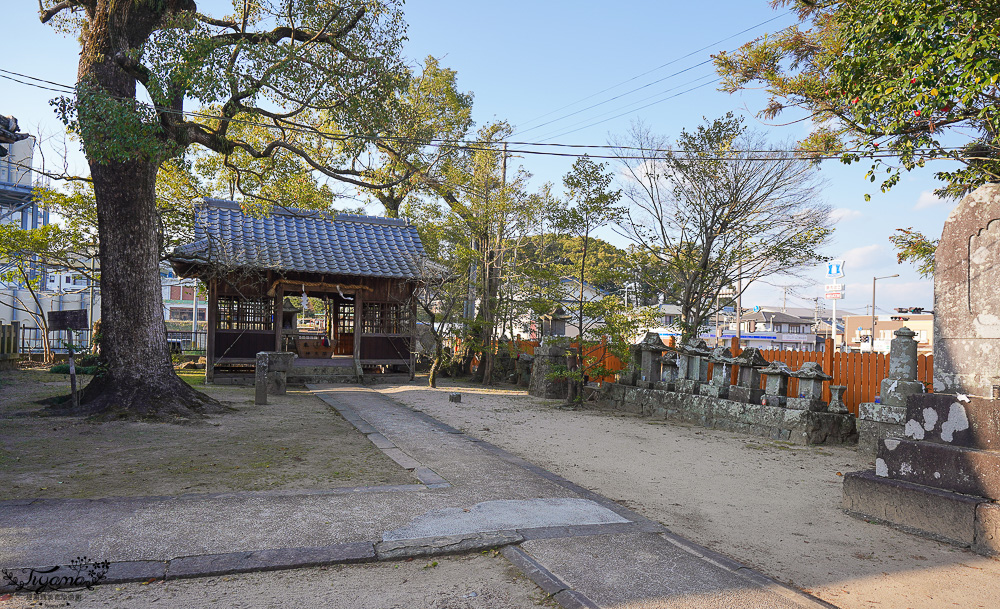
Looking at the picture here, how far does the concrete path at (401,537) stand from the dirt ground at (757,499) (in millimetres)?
432

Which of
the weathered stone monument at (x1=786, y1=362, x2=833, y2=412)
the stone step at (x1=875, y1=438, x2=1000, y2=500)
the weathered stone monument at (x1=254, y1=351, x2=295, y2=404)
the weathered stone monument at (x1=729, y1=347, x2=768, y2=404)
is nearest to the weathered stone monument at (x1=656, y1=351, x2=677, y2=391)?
the weathered stone monument at (x1=729, y1=347, x2=768, y2=404)

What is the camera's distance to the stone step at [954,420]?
4.60m

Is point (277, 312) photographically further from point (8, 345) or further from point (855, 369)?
point (855, 369)

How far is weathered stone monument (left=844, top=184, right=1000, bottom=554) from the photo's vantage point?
179 inches

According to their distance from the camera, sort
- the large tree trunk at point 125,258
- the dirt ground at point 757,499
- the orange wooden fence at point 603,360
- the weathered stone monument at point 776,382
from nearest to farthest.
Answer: the dirt ground at point 757,499
the large tree trunk at point 125,258
the weathered stone monument at point 776,382
the orange wooden fence at point 603,360

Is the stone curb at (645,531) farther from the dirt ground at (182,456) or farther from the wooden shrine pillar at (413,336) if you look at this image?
the wooden shrine pillar at (413,336)

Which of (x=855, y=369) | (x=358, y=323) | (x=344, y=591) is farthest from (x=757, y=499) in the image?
(x=358, y=323)

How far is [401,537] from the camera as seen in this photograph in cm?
Answer: 414

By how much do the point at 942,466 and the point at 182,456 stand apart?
734 cm

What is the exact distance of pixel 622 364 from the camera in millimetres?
13617

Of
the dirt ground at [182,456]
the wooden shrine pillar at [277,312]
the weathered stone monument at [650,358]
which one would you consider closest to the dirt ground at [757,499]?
the weathered stone monument at [650,358]

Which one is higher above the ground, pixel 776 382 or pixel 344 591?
pixel 776 382

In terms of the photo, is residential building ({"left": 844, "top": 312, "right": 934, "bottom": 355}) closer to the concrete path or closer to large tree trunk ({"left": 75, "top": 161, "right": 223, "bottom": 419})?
the concrete path

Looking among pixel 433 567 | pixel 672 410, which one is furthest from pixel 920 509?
pixel 672 410
